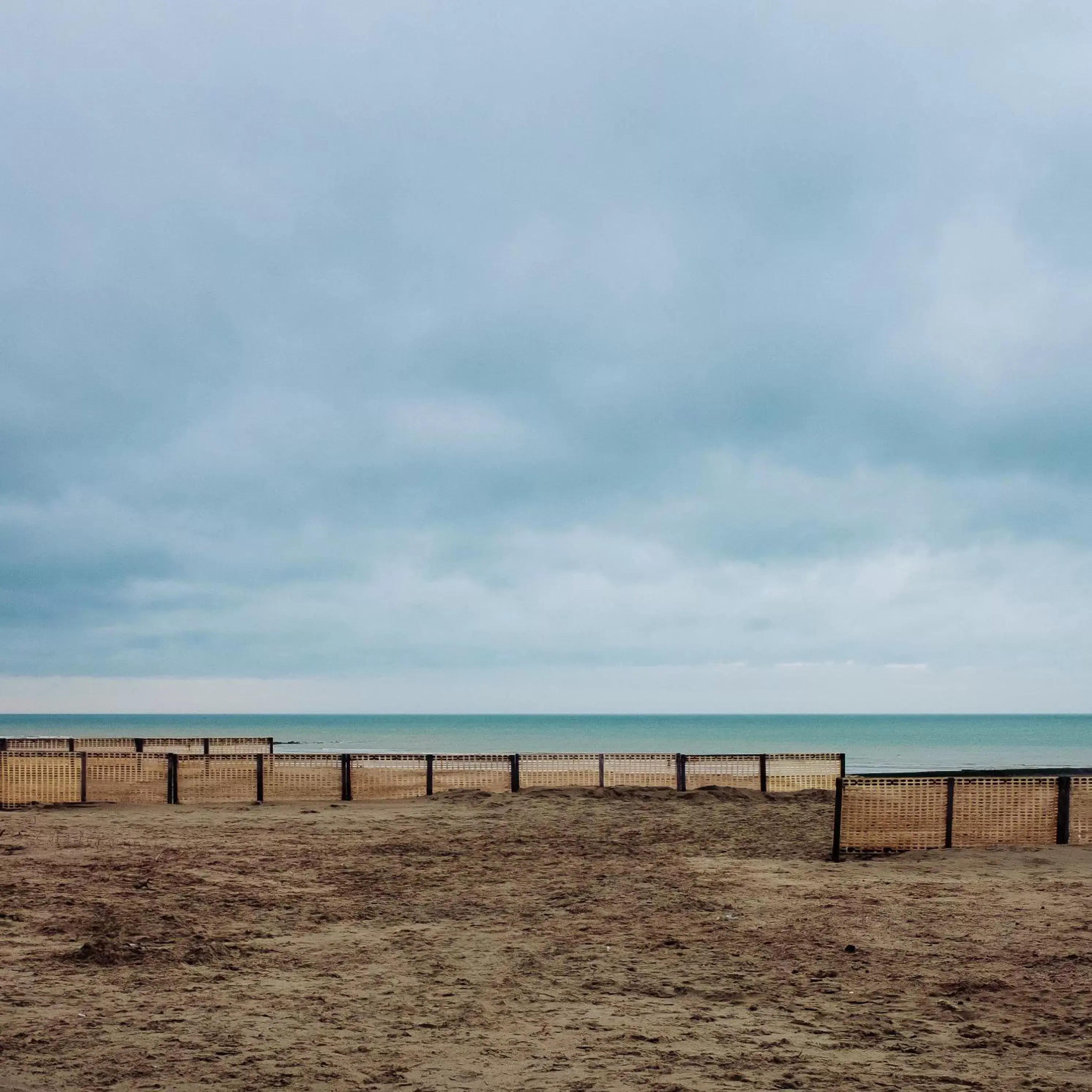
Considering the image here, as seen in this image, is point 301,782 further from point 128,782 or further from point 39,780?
point 39,780

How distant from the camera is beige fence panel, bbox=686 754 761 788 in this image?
25.0 meters

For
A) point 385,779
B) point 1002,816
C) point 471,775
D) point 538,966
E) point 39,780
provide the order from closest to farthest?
point 538,966
point 1002,816
point 39,780
point 385,779
point 471,775

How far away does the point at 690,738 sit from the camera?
4483 inches

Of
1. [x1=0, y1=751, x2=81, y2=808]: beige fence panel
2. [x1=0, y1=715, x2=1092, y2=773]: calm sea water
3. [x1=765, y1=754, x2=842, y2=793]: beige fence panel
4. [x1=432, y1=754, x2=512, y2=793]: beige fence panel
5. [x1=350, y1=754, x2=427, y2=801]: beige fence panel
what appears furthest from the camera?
[x1=0, y1=715, x2=1092, y2=773]: calm sea water

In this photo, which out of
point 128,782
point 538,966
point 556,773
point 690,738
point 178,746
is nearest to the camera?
point 538,966

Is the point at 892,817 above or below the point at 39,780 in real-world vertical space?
above

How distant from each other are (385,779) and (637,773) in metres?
5.81

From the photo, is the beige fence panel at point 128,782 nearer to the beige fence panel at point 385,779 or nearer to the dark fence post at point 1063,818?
the beige fence panel at point 385,779

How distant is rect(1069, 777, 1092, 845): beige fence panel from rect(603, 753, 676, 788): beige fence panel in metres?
9.56

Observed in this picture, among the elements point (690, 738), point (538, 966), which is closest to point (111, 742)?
point (538, 966)

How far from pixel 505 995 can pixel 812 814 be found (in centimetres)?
1431

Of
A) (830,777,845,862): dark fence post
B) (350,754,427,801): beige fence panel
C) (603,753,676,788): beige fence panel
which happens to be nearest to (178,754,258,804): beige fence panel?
(350,754,427,801): beige fence panel

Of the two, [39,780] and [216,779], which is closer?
[39,780]

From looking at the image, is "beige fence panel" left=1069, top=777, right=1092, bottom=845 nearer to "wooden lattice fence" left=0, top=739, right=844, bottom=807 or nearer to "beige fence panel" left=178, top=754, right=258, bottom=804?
"wooden lattice fence" left=0, top=739, right=844, bottom=807
